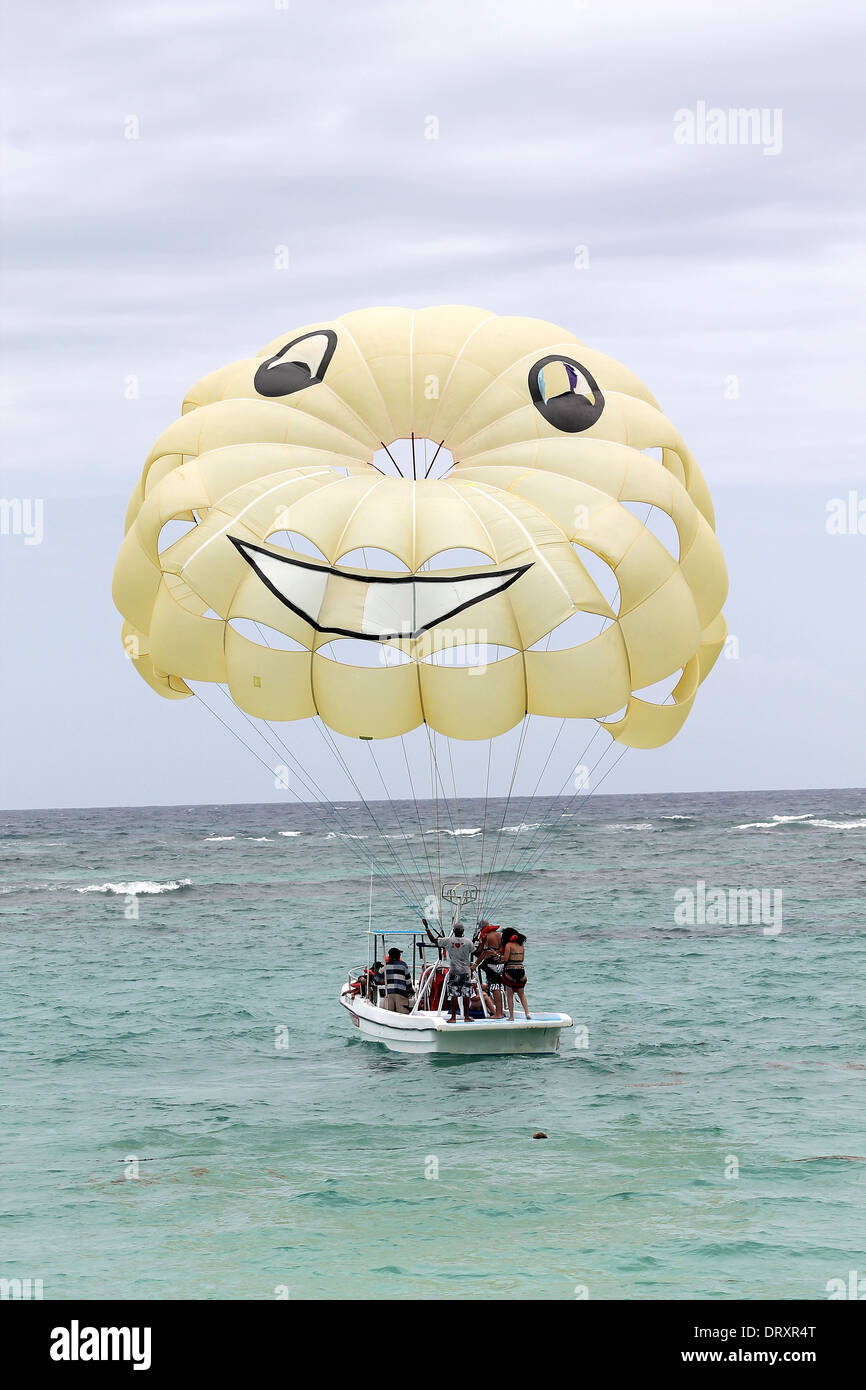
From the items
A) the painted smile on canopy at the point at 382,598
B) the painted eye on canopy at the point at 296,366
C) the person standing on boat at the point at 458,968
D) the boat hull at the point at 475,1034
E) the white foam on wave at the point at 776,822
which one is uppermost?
the painted eye on canopy at the point at 296,366

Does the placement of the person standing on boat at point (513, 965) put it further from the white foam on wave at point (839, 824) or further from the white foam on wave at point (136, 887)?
the white foam on wave at point (839, 824)

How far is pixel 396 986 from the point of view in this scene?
614 inches

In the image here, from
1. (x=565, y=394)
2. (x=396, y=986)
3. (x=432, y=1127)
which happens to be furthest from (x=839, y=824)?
(x=565, y=394)

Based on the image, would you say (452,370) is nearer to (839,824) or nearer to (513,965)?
(513,965)

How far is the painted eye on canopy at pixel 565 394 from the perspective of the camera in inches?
514

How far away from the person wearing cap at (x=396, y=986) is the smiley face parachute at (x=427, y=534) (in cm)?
385

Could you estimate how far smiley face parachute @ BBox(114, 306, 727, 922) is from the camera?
11.7 metres

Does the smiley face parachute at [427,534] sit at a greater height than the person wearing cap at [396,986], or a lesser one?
greater

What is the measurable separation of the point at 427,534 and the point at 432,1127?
5.85 m

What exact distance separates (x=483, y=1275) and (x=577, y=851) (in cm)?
4844

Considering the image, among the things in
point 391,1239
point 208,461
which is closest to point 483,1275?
point 391,1239

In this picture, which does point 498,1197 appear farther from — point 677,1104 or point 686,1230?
point 677,1104

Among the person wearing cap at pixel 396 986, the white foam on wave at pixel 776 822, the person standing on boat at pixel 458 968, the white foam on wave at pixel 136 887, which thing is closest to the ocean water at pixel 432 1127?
the person wearing cap at pixel 396 986

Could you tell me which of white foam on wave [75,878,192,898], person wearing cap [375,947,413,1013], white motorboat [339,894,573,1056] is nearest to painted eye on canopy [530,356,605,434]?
white motorboat [339,894,573,1056]
